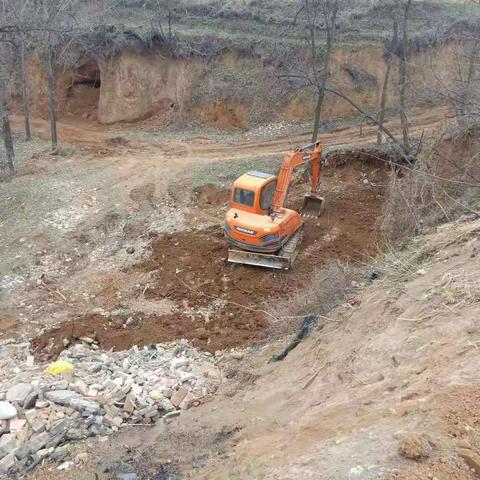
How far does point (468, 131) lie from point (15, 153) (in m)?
16.8

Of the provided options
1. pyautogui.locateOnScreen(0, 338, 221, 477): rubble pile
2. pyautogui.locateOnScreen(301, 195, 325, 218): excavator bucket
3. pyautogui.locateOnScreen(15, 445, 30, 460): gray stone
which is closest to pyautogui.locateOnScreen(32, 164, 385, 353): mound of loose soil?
pyautogui.locateOnScreen(301, 195, 325, 218): excavator bucket

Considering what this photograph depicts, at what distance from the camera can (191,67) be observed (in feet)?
85.0

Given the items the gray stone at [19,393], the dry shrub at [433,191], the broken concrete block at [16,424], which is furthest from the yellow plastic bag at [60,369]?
the dry shrub at [433,191]

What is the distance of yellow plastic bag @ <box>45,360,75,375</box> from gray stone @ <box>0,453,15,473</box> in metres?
1.82

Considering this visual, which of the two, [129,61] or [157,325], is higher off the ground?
[129,61]

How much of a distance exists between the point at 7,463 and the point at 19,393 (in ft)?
3.79

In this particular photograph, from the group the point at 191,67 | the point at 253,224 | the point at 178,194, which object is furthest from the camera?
the point at 191,67

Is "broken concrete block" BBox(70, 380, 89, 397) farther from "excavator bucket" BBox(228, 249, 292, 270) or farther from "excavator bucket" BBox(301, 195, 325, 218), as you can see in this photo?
"excavator bucket" BBox(301, 195, 325, 218)

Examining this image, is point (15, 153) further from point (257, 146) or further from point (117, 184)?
point (257, 146)

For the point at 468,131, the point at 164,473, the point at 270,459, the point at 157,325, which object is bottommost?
the point at 157,325

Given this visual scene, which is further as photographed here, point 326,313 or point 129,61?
point 129,61

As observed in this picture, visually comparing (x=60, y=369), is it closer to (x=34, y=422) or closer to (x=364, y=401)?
(x=34, y=422)

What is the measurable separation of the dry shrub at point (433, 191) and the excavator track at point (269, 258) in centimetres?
230

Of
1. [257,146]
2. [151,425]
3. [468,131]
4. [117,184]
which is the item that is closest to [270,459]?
[151,425]
